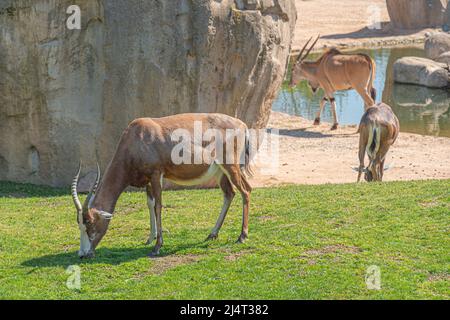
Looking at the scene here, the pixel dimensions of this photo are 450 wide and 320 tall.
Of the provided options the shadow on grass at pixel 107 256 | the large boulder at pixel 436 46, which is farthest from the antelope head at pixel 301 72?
the shadow on grass at pixel 107 256

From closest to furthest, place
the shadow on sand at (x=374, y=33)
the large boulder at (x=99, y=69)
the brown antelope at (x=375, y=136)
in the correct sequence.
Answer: the large boulder at (x=99, y=69), the brown antelope at (x=375, y=136), the shadow on sand at (x=374, y=33)

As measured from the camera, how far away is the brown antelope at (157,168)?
32.6ft

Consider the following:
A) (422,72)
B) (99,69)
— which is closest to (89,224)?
(99,69)

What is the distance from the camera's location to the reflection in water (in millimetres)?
24703

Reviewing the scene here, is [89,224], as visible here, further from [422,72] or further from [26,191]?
[422,72]

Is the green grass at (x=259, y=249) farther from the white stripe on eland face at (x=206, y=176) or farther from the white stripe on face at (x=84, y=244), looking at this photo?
the white stripe on eland face at (x=206, y=176)

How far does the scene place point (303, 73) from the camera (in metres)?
24.9

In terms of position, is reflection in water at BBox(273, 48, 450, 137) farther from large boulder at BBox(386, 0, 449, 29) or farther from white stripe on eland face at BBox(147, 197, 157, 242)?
white stripe on eland face at BBox(147, 197, 157, 242)

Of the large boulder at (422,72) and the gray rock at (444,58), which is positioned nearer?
the large boulder at (422,72)

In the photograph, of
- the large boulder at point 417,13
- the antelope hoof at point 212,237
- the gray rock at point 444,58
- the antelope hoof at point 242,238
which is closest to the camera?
the antelope hoof at point 242,238

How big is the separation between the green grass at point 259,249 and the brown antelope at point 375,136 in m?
1.88

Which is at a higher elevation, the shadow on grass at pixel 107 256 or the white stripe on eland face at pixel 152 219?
the white stripe on eland face at pixel 152 219
